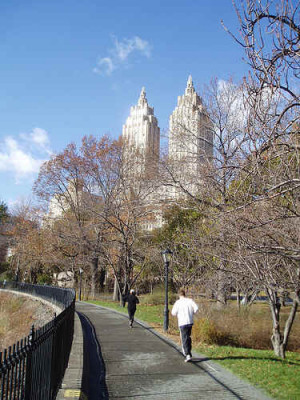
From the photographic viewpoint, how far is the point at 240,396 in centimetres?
655

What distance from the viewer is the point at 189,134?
847 inches

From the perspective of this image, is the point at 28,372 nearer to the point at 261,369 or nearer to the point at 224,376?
the point at 224,376

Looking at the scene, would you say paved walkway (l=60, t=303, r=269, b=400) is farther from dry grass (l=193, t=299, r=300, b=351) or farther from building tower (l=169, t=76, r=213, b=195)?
building tower (l=169, t=76, r=213, b=195)

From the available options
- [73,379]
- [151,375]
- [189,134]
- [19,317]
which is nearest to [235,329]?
[151,375]

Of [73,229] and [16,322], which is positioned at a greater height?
[73,229]

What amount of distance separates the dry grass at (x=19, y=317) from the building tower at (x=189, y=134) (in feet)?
38.4

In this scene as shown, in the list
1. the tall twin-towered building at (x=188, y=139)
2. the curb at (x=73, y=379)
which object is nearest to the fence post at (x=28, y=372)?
the curb at (x=73, y=379)

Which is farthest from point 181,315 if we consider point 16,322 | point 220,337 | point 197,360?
point 16,322

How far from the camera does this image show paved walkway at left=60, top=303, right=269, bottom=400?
657 cm

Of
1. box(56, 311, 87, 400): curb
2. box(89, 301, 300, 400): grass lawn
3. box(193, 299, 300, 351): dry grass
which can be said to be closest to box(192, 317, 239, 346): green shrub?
box(193, 299, 300, 351): dry grass

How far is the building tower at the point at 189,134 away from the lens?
68.5 ft

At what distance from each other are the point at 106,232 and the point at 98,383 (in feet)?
83.1

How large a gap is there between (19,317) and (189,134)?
1919 centimetres

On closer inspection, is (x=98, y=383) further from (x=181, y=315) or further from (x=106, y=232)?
(x=106, y=232)
